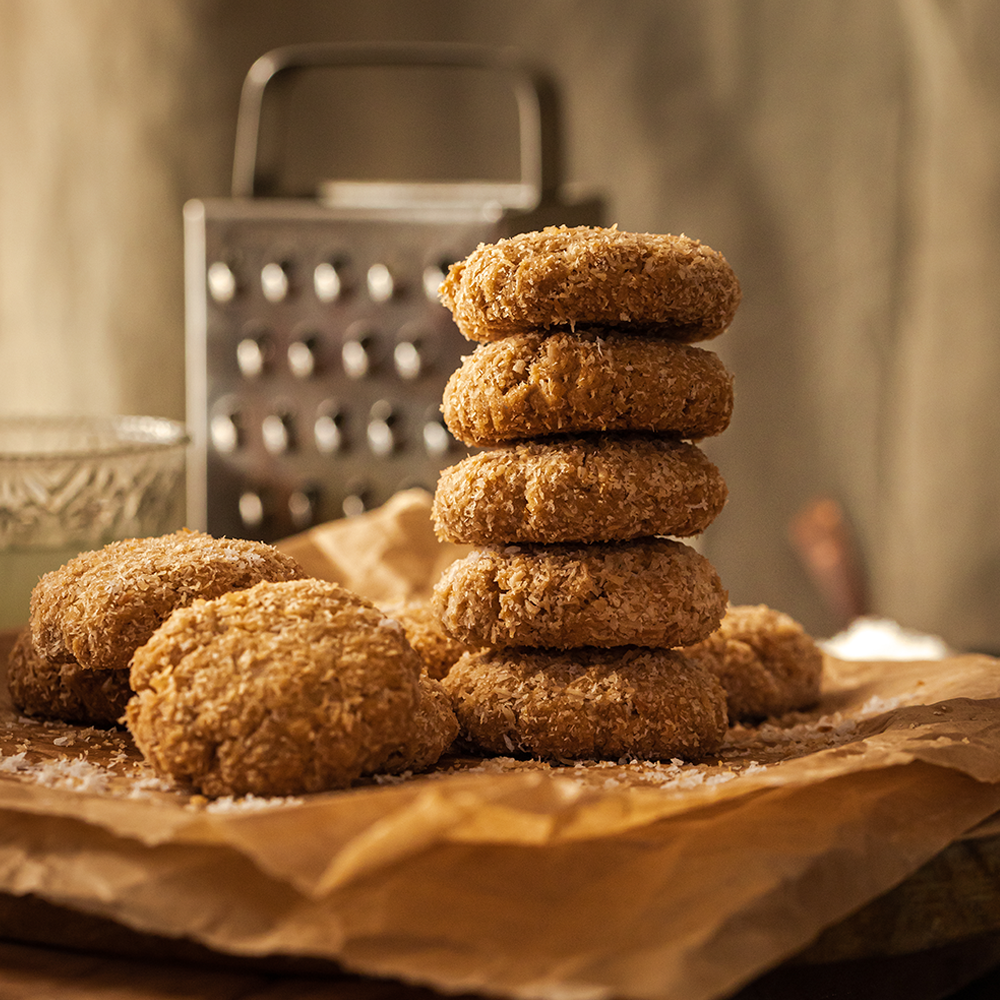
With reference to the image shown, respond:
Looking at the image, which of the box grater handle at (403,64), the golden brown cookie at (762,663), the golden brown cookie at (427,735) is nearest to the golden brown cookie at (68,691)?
the golden brown cookie at (427,735)

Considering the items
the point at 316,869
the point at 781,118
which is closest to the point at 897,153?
the point at 781,118

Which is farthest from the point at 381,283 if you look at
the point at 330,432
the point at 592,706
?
the point at 592,706

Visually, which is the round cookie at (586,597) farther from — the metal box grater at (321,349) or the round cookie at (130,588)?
the metal box grater at (321,349)

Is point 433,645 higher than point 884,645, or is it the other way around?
point 433,645

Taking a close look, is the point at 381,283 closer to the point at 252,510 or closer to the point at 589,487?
the point at 252,510

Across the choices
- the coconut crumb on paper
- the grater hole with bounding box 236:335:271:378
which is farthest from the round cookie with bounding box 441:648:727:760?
the grater hole with bounding box 236:335:271:378
